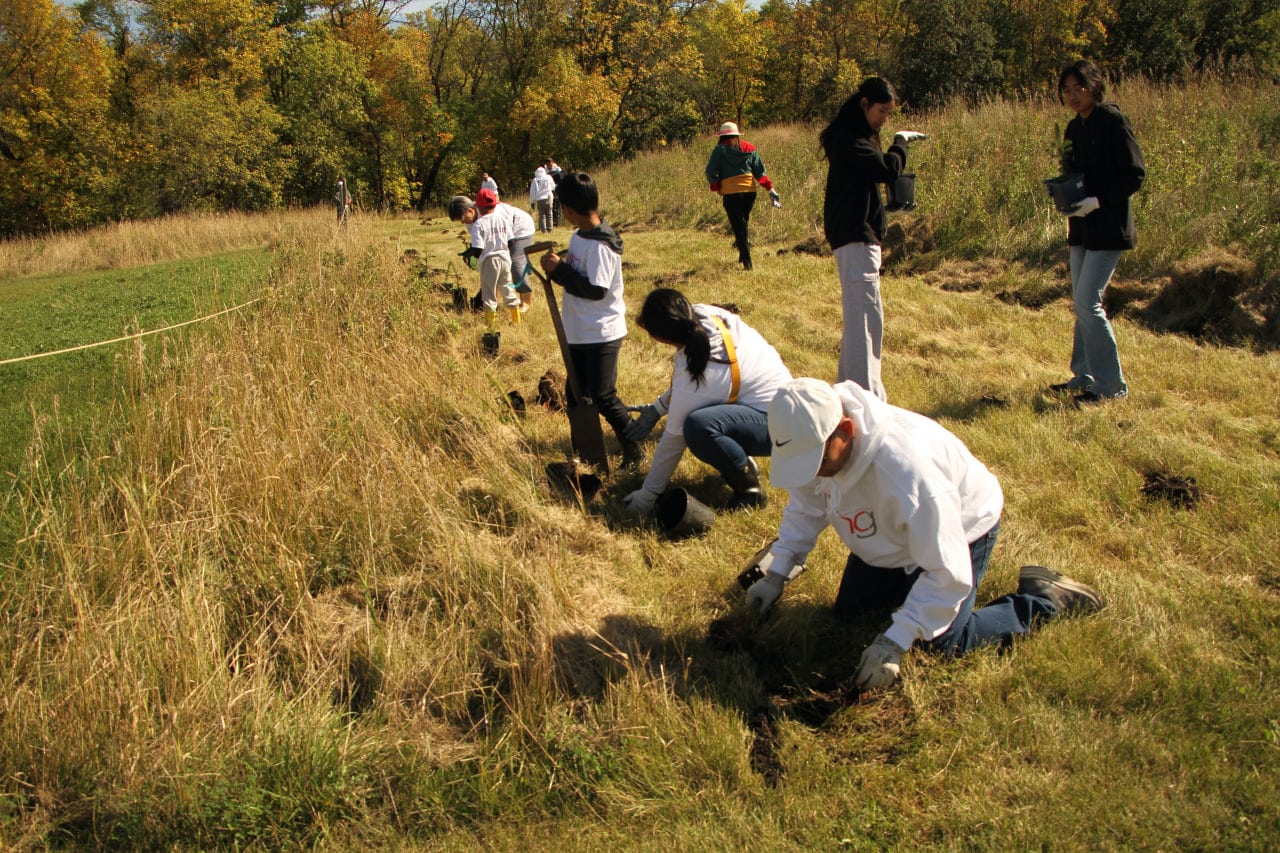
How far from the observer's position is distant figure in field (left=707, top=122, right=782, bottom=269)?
10031 millimetres

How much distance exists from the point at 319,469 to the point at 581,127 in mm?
32159

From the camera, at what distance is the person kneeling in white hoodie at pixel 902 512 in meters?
2.51

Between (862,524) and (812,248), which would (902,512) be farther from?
(812,248)

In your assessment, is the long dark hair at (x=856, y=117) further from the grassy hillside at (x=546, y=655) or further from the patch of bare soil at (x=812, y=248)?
the patch of bare soil at (x=812, y=248)

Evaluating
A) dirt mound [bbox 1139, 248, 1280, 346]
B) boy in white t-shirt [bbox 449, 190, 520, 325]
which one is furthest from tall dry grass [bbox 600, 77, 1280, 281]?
boy in white t-shirt [bbox 449, 190, 520, 325]

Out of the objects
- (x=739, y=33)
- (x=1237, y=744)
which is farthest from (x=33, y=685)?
(x=739, y=33)

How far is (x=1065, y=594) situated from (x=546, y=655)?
1.98 m

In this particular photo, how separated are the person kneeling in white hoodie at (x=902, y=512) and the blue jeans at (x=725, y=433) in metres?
0.91

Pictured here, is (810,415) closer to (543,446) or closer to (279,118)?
(543,446)

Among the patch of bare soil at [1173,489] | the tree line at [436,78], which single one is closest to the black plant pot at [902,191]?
the patch of bare soil at [1173,489]

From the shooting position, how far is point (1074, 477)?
4.37 m

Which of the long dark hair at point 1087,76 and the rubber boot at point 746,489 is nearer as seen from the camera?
the rubber boot at point 746,489

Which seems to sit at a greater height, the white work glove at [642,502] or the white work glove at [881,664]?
the white work glove at [642,502]

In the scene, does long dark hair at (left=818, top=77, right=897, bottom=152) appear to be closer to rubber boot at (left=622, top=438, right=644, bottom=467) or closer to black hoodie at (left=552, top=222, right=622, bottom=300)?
black hoodie at (left=552, top=222, right=622, bottom=300)
